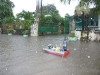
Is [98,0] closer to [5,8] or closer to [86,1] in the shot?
[86,1]

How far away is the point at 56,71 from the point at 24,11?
102 ft

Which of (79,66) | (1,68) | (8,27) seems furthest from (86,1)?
(8,27)

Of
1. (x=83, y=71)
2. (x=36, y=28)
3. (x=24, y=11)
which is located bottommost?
(x=83, y=71)

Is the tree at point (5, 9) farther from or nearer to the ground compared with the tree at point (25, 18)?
farther from the ground

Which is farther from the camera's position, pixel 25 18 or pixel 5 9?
pixel 5 9

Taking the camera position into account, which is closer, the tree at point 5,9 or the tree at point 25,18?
the tree at point 25,18

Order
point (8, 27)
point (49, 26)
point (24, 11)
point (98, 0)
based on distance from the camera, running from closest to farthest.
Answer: point (98, 0)
point (49, 26)
point (24, 11)
point (8, 27)

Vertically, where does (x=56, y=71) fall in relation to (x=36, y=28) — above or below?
below

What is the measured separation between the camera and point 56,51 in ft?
39.2

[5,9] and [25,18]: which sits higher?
[5,9]

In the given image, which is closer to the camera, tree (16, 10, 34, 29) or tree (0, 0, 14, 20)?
tree (16, 10, 34, 29)

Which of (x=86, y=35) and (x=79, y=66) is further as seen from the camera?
(x=86, y=35)

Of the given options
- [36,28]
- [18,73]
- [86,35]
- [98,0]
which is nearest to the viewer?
[98,0]

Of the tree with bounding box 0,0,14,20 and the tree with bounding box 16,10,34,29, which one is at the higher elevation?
the tree with bounding box 0,0,14,20
